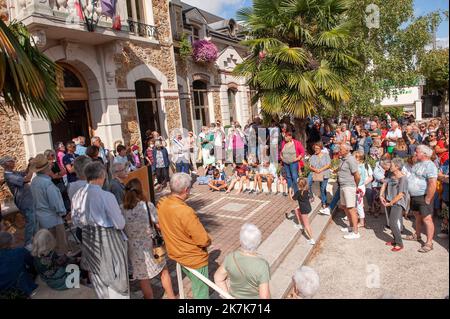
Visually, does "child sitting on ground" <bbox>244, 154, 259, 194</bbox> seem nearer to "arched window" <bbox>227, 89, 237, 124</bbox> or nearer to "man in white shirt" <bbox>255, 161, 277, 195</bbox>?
"man in white shirt" <bbox>255, 161, 277, 195</bbox>

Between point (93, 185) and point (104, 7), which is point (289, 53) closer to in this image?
→ point (104, 7)

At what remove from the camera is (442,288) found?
4004 mm

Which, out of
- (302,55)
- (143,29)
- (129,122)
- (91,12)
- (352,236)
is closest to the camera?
(352,236)

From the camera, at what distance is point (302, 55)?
869 cm

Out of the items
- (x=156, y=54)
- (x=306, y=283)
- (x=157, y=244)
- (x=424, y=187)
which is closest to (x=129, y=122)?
(x=156, y=54)

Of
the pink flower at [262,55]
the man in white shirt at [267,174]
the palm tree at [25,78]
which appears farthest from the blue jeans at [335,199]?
the palm tree at [25,78]

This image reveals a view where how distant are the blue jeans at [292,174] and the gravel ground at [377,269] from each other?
1962 millimetres

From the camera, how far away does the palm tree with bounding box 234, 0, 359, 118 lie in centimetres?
867

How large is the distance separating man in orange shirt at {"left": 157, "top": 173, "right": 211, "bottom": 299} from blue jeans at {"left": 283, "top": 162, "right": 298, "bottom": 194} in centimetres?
462

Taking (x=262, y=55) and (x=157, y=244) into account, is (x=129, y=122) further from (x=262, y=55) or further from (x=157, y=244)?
(x=157, y=244)

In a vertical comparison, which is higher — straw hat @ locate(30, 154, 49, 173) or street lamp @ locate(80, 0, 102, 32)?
street lamp @ locate(80, 0, 102, 32)

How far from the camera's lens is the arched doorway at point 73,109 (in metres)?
9.34

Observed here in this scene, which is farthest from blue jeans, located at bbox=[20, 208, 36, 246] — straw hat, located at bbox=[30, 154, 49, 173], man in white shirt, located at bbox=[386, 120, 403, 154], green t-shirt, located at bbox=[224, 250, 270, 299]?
man in white shirt, located at bbox=[386, 120, 403, 154]

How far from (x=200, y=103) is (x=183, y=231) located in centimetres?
1247
